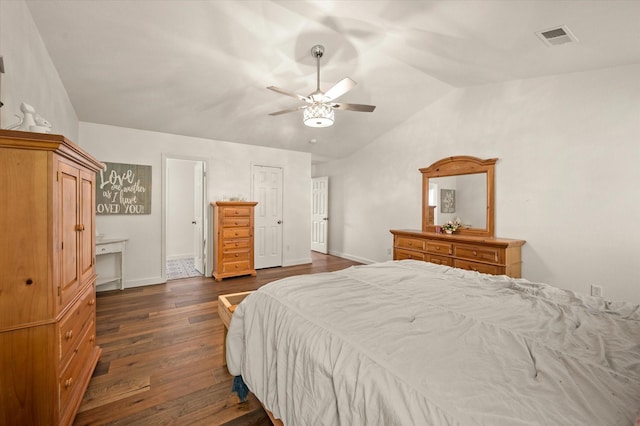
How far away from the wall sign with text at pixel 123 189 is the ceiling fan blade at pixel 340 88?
3427mm

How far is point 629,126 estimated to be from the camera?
2.85 m

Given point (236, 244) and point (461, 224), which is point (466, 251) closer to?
point (461, 224)

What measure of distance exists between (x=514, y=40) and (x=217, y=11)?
2.77m

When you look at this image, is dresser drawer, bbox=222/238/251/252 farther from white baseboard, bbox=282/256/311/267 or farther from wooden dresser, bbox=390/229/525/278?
wooden dresser, bbox=390/229/525/278

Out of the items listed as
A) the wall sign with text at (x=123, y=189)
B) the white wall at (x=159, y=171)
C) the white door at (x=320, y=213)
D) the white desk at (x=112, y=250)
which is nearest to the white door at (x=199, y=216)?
the white wall at (x=159, y=171)

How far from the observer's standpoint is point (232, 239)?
16.0ft

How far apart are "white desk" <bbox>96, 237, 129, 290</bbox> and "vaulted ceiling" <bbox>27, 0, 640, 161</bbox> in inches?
Answer: 68.0

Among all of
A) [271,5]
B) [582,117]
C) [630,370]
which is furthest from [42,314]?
[582,117]

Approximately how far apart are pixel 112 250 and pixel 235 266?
1.77m

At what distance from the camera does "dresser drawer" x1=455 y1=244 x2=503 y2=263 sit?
3416 millimetres

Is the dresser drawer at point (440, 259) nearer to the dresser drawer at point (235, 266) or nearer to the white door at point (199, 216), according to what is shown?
the dresser drawer at point (235, 266)

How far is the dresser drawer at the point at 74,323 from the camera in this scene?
4.94 ft

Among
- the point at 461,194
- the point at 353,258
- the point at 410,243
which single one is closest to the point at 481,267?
the point at 410,243

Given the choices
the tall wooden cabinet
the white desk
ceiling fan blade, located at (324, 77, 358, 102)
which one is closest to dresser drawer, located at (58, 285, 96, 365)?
the tall wooden cabinet
